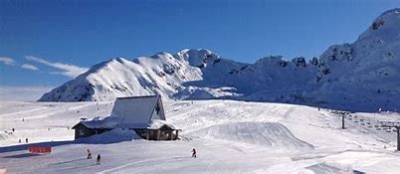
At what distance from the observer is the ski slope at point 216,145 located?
149 feet

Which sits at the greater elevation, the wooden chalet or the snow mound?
the wooden chalet

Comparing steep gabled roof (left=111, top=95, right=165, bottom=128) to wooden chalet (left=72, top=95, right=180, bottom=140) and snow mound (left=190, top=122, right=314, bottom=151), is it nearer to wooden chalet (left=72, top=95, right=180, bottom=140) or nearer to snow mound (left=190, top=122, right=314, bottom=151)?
wooden chalet (left=72, top=95, right=180, bottom=140)

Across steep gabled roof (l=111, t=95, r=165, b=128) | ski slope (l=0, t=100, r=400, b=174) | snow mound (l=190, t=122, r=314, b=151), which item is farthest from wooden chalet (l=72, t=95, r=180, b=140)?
snow mound (l=190, t=122, r=314, b=151)

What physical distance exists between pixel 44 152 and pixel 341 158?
29.7m

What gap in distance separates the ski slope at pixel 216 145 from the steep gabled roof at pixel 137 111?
280 cm

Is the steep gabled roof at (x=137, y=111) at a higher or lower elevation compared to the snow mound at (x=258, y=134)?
higher

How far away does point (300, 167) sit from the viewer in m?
46.8

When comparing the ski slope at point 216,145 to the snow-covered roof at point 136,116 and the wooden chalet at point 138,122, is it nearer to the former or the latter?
the wooden chalet at point 138,122

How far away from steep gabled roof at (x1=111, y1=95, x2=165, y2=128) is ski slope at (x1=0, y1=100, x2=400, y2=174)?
2804mm

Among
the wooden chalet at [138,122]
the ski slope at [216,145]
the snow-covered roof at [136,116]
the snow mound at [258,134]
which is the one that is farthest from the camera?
the snow mound at [258,134]

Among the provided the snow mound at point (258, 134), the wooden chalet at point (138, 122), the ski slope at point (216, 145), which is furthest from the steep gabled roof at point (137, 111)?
the snow mound at point (258, 134)

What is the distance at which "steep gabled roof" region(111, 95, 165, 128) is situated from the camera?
6950 cm

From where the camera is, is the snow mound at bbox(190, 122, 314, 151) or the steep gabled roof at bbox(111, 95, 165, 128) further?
the snow mound at bbox(190, 122, 314, 151)

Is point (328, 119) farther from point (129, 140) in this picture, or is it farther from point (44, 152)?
point (44, 152)
